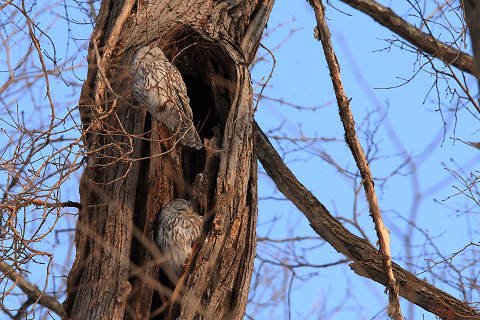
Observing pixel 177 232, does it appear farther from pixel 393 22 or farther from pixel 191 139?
pixel 393 22

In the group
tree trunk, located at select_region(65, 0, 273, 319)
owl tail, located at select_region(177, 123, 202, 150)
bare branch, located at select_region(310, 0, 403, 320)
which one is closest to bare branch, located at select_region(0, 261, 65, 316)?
tree trunk, located at select_region(65, 0, 273, 319)

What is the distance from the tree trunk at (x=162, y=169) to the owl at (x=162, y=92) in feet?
0.32

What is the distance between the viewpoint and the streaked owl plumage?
5.67 metres

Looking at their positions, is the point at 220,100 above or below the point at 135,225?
above

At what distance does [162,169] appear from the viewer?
5660 mm

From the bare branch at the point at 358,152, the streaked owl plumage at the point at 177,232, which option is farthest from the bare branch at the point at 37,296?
the bare branch at the point at 358,152

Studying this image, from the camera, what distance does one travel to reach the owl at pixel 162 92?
5.70 meters

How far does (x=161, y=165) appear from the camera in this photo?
18.5 ft

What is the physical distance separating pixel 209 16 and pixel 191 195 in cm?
143

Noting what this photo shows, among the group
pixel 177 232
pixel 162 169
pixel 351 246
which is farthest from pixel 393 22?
pixel 177 232

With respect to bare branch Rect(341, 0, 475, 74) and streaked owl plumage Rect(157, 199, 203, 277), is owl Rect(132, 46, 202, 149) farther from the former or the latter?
bare branch Rect(341, 0, 475, 74)

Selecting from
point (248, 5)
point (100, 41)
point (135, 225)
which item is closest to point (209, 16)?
point (248, 5)

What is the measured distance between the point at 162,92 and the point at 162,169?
2.18 ft

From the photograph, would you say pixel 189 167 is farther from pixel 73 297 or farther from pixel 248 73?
pixel 73 297
